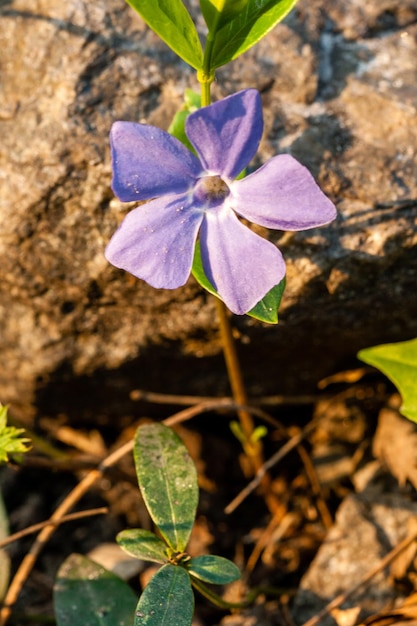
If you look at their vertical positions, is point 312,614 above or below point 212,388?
below

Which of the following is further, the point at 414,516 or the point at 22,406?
the point at 22,406

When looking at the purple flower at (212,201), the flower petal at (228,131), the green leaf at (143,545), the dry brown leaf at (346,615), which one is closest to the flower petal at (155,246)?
the purple flower at (212,201)

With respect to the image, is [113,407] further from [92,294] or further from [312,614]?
[312,614]

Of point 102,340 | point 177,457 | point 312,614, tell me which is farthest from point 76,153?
point 312,614

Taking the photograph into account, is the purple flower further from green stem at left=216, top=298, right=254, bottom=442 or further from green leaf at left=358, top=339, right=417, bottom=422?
green leaf at left=358, top=339, right=417, bottom=422

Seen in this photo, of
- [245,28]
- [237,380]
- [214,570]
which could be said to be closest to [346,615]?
[214,570]

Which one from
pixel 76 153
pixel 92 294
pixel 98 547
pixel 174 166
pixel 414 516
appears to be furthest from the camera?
pixel 98 547

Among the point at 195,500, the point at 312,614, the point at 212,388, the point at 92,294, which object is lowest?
the point at 312,614

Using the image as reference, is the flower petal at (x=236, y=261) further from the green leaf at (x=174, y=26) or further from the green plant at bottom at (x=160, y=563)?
the green plant at bottom at (x=160, y=563)
